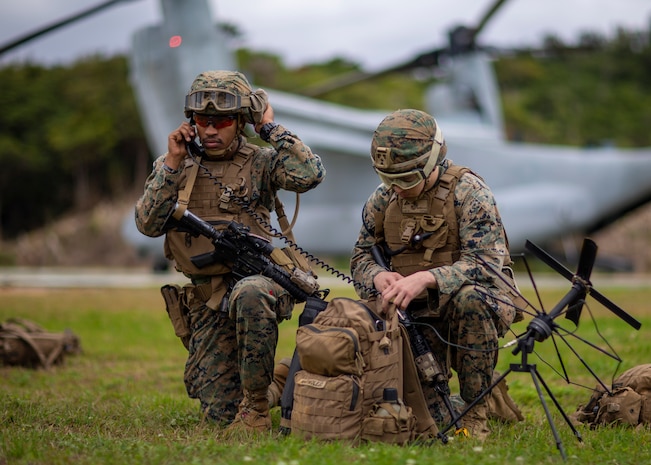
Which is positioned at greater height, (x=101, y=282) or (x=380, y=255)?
(x=380, y=255)

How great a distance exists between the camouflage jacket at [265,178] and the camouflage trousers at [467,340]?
45.5 inches

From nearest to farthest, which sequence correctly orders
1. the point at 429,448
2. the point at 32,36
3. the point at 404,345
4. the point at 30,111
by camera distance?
the point at 429,448 → the point at 404,345 → the point at 32,36 → the point at 30,111

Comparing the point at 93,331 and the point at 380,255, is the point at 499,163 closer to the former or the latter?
the point at 93,331

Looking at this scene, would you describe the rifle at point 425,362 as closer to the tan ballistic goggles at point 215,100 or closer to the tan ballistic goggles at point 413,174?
the tan ballistic goggles at point 413,174

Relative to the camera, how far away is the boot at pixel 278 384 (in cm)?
550

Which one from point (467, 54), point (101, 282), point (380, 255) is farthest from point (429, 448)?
point (467, 54)

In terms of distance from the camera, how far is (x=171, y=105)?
20.6m

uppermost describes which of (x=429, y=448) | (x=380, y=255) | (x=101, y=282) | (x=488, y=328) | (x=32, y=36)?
(x=32, y=36)

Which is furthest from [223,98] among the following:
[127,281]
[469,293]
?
[127,281]

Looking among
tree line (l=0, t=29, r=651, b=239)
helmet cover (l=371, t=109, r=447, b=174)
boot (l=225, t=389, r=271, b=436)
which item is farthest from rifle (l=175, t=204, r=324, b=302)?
tree line (l=0, t=29, r=651, b=239)

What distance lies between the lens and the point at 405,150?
4.99 m

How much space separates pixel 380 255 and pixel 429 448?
4.44 ft

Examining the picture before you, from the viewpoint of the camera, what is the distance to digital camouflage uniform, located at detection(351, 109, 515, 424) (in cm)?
497

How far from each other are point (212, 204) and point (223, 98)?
66 cm
